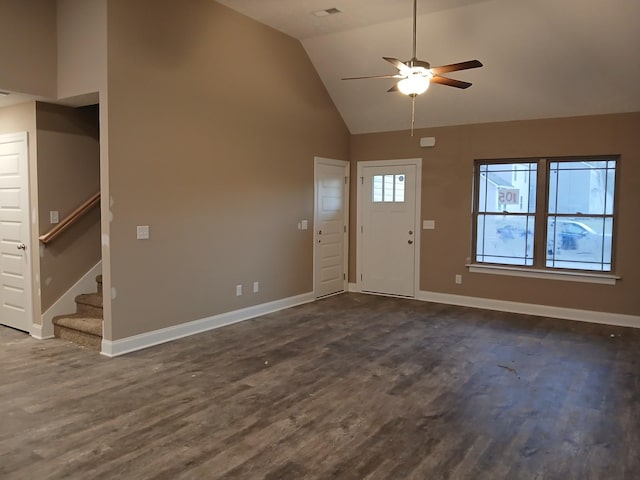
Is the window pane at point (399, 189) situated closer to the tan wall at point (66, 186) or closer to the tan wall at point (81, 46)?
the tan wall at point (66, 186)

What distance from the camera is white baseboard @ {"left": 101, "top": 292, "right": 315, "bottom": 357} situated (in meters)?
4.54

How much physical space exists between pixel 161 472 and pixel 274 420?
86 centimetres

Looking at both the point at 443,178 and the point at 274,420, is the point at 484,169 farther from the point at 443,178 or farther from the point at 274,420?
the point at 274,420

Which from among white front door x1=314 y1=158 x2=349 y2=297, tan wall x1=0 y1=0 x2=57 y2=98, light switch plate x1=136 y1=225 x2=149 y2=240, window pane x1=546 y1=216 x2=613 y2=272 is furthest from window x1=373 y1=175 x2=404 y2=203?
tan wall x1=0 y1=0 x2=57 y2=98

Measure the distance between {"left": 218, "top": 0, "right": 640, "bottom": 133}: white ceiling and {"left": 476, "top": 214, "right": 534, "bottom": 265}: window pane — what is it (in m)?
1.36

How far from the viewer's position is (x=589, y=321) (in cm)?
606

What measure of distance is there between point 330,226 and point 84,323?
3728 mm

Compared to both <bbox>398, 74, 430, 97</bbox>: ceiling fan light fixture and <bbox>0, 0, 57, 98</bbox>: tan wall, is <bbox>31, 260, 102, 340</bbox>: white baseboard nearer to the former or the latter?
<bbox>0, 0, 57, 98</bbox>: tan wall

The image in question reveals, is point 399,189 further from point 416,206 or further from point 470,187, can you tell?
point 470,187

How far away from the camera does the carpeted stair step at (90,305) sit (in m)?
5.12

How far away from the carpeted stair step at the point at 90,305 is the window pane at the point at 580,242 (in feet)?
17.8

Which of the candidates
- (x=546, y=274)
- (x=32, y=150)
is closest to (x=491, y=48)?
(x=546, y=274)

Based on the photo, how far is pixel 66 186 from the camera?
5242mm

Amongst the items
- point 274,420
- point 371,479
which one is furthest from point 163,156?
point 371,479
